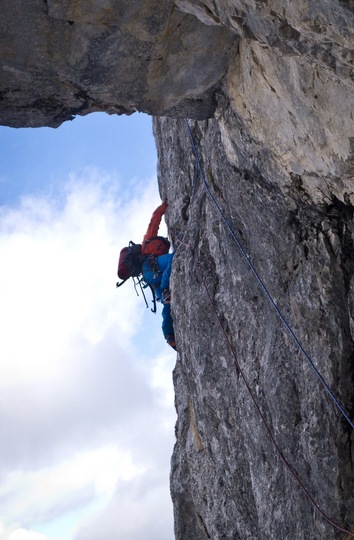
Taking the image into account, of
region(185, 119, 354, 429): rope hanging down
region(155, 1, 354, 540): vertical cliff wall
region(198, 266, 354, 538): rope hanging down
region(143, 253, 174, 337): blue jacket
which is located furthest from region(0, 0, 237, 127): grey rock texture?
region(143, 253, 174, 337): blue jacket

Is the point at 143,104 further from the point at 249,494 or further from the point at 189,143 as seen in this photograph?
the point at 249,494

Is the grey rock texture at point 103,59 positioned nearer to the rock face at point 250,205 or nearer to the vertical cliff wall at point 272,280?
the rock face at point 250,205

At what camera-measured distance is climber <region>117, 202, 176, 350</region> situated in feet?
44.1

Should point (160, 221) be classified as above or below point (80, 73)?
above

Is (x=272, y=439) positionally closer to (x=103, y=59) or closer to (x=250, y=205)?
(x=250, y=205)

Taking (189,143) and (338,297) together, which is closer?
(338,297)

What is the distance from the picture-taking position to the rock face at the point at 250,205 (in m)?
5.47

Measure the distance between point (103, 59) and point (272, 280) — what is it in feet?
13.0

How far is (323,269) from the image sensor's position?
24.7 ft

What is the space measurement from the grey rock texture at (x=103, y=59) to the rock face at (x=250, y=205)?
0.02 metres

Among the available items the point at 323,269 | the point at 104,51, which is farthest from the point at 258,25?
the point at 323,269

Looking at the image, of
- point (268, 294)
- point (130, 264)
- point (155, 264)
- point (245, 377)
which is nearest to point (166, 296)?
point (155, 264)

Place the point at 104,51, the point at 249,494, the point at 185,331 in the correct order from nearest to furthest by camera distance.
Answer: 1. the point at 104,51
2. the point at 249,494
3. the point at 185,331

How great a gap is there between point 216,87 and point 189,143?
4906 millimetres
